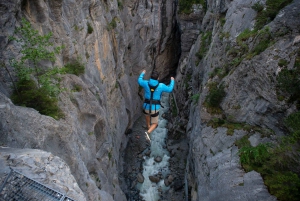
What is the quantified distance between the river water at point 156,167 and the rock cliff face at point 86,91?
2.47 metres

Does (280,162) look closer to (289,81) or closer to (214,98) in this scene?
(289,81)

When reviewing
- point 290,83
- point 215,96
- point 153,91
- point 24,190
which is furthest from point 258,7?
point 24,190

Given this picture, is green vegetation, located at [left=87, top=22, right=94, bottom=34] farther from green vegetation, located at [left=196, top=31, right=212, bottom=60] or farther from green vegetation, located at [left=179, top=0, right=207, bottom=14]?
green vegetation, located at [left=179, top=0, right=207, bottom=14]

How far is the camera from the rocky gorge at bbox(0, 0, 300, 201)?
5951 millimetres

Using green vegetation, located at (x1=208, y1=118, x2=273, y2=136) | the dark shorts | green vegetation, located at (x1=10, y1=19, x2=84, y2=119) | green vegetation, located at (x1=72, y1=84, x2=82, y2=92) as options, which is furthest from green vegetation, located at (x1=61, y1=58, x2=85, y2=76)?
green vegetation, located at (x1=208, y1=118, x2=273, y2=136)

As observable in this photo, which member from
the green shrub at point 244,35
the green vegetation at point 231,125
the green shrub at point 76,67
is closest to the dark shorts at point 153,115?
the green vegetation at point 231,125

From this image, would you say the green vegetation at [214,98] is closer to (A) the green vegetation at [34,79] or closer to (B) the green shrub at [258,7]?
(B) the green shrub at [258,7]

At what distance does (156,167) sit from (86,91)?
1026cm

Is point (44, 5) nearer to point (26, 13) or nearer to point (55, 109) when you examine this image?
point (26, 13)

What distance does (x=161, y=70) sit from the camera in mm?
31828

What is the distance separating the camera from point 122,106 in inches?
692

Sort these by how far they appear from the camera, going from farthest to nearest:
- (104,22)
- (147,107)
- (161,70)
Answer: (161,70) < (104,22) < (147,107)

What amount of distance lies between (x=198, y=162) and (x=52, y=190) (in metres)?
8.22

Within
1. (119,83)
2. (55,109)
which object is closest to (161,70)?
(119,83)
